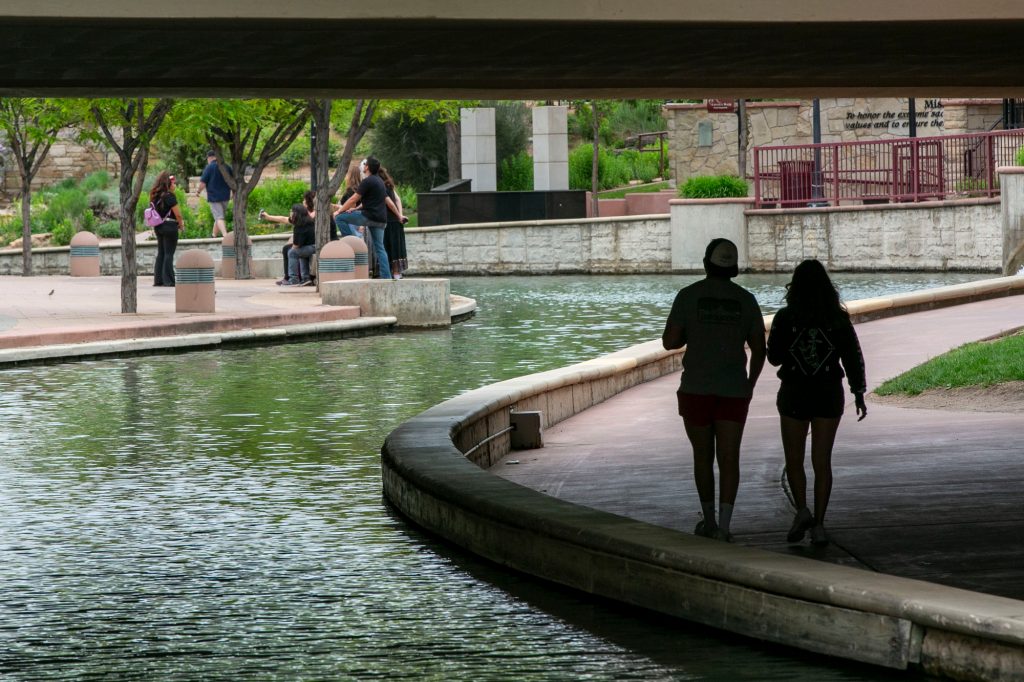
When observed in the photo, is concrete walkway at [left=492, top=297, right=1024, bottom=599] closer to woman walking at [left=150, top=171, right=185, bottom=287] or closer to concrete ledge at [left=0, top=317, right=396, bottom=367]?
concrete ledge at [left=0, top=317, right=396, bottom=367]

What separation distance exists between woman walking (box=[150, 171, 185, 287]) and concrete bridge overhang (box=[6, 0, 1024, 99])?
2003 centimetres

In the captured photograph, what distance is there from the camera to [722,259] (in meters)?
8.48

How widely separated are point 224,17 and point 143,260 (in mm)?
34421

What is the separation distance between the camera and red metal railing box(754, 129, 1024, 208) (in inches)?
1464

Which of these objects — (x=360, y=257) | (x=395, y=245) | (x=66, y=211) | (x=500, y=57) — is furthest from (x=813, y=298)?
(x=66, y=211)

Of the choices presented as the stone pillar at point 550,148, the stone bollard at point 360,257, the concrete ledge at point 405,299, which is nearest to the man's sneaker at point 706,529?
the concrete ledge at point 405,299

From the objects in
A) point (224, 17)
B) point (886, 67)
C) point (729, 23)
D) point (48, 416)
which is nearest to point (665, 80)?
point (886, 67)

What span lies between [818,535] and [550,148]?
119 ft

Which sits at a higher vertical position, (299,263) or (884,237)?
(884,237)

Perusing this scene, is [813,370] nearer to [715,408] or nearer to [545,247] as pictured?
[715,408]

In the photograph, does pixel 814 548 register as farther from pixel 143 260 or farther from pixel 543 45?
pixel 143 260

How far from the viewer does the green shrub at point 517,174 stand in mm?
50250

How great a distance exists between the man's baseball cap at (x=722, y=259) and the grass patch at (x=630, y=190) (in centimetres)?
4029

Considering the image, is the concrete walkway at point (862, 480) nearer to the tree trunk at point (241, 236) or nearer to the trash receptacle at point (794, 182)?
the tree trunk at point (241, 236)
